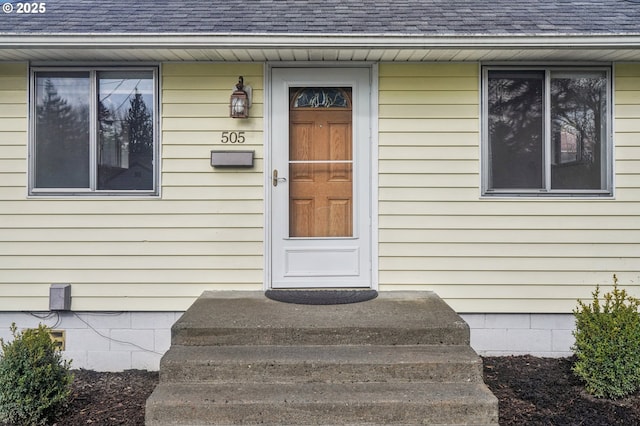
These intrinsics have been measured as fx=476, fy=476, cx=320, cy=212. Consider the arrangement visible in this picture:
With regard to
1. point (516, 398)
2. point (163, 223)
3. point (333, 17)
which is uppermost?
point (333, 17)

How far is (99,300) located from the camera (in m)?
4.18

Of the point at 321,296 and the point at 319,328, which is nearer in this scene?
the point at 319,328

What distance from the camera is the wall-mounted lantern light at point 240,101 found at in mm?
4113

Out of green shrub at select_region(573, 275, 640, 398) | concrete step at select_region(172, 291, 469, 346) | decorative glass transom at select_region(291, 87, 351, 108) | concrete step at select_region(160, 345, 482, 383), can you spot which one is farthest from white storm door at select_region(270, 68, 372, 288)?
green shrub at select_region(573, 275, 640, 398)

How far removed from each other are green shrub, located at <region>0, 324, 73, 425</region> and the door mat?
1.66 m

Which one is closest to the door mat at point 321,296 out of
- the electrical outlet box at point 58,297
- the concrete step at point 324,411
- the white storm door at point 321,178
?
the white storm door at point 321,178

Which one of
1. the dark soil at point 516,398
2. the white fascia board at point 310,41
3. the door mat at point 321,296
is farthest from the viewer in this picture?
the door mat at point 321,296

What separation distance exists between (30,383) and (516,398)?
333cm

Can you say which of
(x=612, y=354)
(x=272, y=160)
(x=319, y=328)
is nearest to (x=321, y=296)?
(x=319, y=328)

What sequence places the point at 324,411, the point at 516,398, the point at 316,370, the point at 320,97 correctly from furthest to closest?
the point at 320,97
the point at 516,398
the point at 316,370
the point at 324,411

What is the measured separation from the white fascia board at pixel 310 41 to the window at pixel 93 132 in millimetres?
424

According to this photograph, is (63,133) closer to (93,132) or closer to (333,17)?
(93,132)

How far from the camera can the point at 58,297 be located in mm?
4117

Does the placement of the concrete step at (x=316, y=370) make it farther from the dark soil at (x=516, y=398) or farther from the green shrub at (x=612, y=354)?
the green shrub at (x=612, y=354)
